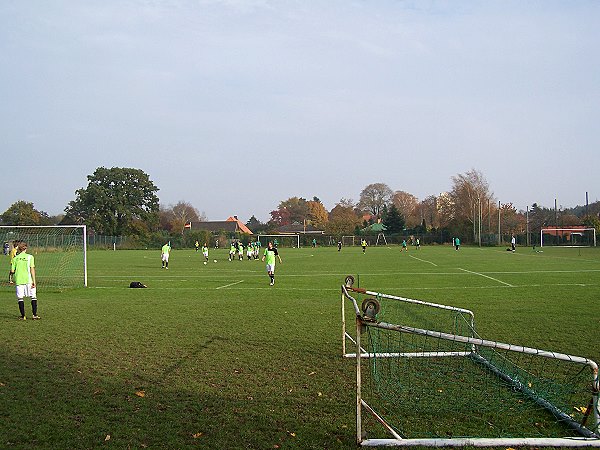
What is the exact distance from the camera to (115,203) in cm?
9188

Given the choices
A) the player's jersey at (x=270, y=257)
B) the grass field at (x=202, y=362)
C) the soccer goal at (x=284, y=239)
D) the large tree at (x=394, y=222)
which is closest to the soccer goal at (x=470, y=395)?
the grass field at (x=202, y=362)

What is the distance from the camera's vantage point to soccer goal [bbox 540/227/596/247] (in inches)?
2866

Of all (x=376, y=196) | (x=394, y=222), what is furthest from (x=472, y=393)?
(x=376, y=196)

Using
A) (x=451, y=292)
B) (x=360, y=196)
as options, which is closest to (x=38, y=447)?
(x=451, y=292)

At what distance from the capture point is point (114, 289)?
21562mm

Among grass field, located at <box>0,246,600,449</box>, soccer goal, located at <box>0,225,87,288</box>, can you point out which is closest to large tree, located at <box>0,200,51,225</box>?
soccer goal, located at <box>0,225,87,288</box>

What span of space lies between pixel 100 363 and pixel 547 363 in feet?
22.5

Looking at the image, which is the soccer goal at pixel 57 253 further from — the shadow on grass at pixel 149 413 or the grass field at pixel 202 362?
the shadow on grass at pixel 149 413

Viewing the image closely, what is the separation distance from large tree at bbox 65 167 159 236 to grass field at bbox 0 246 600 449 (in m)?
76.0

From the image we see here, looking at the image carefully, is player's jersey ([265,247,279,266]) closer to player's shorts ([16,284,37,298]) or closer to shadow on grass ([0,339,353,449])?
player's shorts ([16,284,37,298])

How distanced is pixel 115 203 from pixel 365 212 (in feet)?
200

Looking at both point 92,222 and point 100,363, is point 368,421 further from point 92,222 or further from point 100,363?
point 92,222

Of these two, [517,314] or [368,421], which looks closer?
[368,421]

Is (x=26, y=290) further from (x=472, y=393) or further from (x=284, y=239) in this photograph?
(x=284, y=239)
